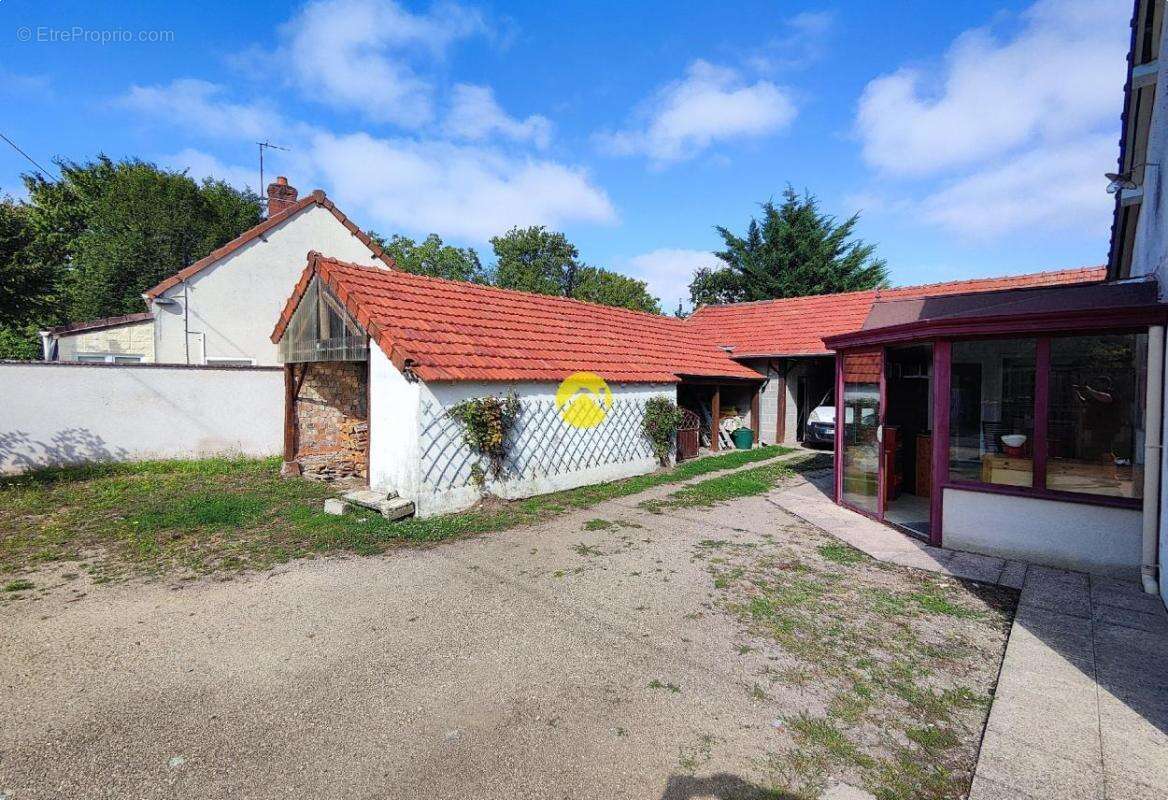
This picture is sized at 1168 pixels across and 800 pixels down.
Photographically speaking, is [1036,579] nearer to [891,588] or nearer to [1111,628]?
[1111,628]

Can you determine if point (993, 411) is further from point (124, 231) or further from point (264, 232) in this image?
point (124, 231)

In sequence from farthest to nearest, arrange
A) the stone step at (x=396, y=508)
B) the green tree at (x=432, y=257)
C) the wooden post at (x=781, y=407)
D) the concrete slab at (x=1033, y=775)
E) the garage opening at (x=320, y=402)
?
the green tree at (x=432, y=257), the wooden post at (x=781, y=407), the garage opening at (x=320, y=402), the stone step at (x=396, y=508), the concrete slab at (x=1033, y=775)

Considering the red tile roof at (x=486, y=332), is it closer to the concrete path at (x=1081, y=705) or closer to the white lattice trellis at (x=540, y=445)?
the white lattice trellis at (x=540, y=445)

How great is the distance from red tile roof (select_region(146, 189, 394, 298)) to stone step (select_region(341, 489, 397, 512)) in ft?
27.9

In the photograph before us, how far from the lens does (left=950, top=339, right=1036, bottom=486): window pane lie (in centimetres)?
554

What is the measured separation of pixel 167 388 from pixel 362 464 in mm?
4345

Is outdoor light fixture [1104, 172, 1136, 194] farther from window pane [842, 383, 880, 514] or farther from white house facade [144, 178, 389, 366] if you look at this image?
white house facade [144, 178, 389, 366]

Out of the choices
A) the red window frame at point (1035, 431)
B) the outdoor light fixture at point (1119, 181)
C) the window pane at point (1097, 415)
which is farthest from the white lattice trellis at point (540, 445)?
the outdoor light fixture at point (1119, 181)

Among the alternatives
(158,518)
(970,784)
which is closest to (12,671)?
(158,518)

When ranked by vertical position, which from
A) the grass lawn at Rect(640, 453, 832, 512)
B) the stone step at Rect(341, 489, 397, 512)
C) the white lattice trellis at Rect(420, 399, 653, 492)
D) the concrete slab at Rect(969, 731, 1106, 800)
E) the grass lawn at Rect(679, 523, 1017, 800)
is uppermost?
the white lattice trellis at Rect(420, 399, 653, 492)

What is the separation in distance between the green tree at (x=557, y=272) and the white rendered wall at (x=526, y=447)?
92.9 feet

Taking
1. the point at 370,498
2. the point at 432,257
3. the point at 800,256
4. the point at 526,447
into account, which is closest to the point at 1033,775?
the point at 526,447

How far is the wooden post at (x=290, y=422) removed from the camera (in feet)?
31.8

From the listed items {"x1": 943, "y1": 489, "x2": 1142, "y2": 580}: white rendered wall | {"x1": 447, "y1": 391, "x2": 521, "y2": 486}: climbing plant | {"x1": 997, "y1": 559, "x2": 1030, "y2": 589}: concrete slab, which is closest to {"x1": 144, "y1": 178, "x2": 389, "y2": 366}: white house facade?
{"x1": 447, "y1": 391, "x2": 521, "y2": 486}: climbing plant
